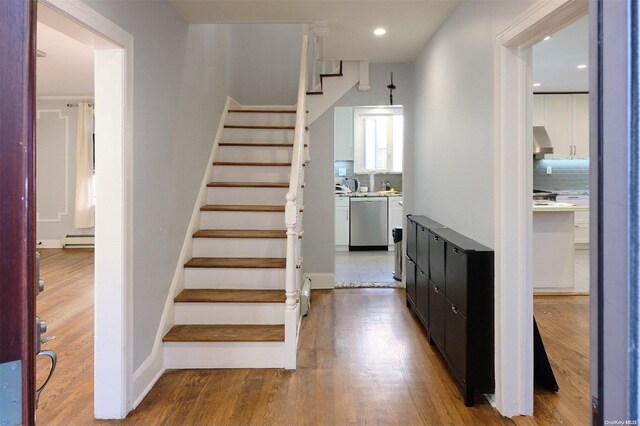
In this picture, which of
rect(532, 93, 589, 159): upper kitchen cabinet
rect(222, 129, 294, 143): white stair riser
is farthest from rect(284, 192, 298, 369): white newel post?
rect(532, 93, 589, 159): upper kitchen cabinet

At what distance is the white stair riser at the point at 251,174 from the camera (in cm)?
415

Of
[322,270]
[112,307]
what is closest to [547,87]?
[322,270]

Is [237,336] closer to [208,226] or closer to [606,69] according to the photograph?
[208,226]

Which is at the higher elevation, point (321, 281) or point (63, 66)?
point (63, 66)

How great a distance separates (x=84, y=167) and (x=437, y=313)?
6541mm

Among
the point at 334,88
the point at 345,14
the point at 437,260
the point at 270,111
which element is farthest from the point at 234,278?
the point at 334,88

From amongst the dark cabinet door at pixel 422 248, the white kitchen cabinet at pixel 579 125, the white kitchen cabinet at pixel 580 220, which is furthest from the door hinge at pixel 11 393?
the white kitchen cabinet at pixel 579 125

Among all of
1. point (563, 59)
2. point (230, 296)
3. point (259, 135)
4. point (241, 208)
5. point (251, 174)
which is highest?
point (563, 59)

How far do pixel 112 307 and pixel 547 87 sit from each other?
6.59m

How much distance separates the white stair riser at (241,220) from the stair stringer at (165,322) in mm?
94

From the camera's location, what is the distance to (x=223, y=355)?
284 cm

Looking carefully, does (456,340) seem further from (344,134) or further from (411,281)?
(344,134)

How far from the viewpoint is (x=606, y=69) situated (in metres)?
0.50

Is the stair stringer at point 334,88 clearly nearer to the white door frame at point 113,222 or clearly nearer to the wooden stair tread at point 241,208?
the wooden stair tread at point 241,208
